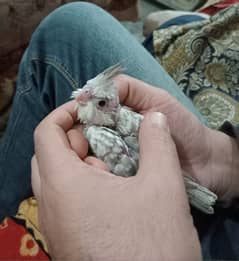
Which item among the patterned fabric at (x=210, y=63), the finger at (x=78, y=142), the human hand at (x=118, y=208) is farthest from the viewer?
the patterned fabric at (x=210, y=63)

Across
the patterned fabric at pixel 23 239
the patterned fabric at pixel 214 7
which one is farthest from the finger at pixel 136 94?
the patterned fabric at pixel 214 7

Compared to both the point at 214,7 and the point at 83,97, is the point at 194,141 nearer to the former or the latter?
the point at 83,97

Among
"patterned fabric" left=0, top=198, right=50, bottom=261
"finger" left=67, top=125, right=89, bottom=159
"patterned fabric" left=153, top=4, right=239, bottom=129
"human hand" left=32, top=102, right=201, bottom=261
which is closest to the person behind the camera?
"human hand" left=32, top=102, right=201, bottom=261

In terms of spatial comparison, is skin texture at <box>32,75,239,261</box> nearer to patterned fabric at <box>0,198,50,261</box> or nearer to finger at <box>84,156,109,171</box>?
finger at <box>84,156,109,171</box>

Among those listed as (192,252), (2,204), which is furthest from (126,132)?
(2,204)

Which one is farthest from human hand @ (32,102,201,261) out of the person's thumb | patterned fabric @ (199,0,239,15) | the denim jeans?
patterned fabric @ (199,0,239,15)

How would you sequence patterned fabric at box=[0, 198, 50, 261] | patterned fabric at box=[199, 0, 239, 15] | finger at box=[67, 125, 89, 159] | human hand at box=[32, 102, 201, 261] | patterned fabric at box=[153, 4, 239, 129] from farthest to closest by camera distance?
patterned fabric at box=[199, 0, 239, 15]
patterned fabric at box=[153, 4, 239, 129]
patterned fabric at box=[0, 198, 50, 261]
finger at box=[67, 125, 89, 159]
human hand at box=[32, 102, 201, 261]

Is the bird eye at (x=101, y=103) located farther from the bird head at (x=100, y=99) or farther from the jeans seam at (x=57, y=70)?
the jeans seam at (x=57, y=70)
